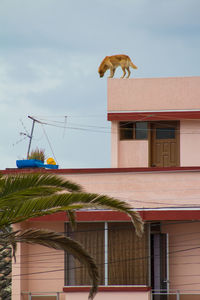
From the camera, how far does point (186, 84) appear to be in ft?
84.4

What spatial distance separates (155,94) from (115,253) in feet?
21.4

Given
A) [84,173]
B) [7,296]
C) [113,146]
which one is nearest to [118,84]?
[113,146]

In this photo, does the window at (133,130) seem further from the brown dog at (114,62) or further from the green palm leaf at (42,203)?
the green palm leaf at (42,203)

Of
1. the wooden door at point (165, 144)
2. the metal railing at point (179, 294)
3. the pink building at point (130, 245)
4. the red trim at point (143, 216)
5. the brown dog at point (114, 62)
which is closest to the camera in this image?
the red trim at point (143, 216)

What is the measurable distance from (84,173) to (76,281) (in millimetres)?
3068

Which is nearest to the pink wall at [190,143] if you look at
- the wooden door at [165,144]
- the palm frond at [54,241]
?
the wooden door at [165,144]

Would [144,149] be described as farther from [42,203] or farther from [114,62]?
[42,203]

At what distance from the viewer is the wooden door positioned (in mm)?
26125

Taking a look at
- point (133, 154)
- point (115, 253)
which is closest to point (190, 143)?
point (133, 154)

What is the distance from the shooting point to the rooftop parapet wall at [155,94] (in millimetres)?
25688

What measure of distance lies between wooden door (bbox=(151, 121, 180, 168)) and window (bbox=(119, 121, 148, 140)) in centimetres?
29

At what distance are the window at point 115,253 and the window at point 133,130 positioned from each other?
17.1 ft

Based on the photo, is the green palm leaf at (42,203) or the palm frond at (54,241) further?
the palm frond at (54,241)

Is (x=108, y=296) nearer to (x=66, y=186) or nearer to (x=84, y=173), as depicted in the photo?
(x=84, y=173)
